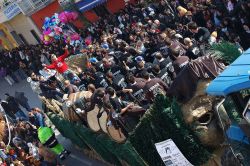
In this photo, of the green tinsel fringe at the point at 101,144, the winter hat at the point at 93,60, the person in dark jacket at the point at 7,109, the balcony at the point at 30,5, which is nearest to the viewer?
the green tinsel fringe at the point at 101,144

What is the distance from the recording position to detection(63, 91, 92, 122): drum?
13.1 metres

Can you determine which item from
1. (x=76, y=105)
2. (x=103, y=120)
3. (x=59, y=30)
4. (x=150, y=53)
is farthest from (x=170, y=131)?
(x=59, y=30)

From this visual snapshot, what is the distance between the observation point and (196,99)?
8344mm

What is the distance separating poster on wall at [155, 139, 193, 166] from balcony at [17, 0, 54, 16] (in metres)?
25.2

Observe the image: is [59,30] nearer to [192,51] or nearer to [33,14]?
[33,14]

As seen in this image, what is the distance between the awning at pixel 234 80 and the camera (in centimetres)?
615

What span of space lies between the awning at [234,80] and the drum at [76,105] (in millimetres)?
6545

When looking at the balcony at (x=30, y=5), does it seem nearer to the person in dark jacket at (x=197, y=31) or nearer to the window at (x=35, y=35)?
the window at (x=35, y=35)

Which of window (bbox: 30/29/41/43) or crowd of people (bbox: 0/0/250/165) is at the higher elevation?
crowd of people (bbox: 0/0/250/165)

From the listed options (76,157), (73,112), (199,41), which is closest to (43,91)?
(76,157)

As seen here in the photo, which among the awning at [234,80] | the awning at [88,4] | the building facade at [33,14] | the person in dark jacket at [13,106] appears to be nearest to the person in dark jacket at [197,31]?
the awning at [234,80]

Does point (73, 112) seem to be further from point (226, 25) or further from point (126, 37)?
point (126, 37)

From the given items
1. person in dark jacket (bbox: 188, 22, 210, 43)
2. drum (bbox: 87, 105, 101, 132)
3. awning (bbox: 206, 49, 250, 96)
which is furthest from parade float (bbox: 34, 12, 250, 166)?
person in dark jacket (bbox: 188, 22, 210, 43)

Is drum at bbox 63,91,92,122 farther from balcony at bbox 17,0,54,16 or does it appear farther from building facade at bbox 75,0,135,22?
balcony at bbox 17,0,54,16
